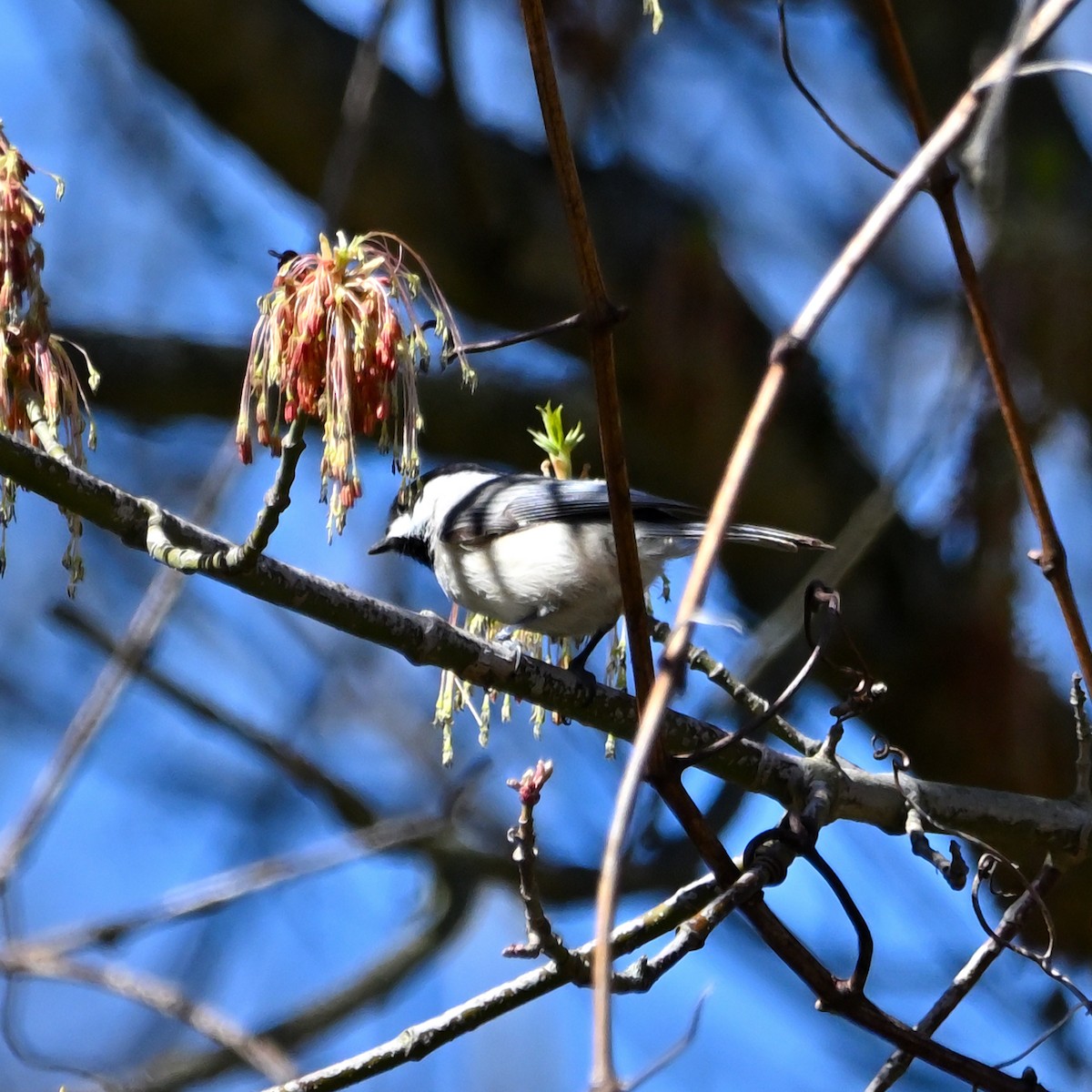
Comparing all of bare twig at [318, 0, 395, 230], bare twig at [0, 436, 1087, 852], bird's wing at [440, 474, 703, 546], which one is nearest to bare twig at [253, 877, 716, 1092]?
bare twig at [0, 436, 1087, 852]

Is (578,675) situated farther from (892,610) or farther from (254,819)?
(254,819)

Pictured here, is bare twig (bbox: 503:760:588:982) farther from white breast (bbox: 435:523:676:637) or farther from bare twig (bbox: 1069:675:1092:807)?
white breast (bbox: 435:523:676:637)

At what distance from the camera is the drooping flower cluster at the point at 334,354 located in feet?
5.35

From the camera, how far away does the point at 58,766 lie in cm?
209

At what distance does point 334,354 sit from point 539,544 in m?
1.64

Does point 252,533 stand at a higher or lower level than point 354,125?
lower

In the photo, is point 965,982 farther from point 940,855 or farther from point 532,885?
point 532,885

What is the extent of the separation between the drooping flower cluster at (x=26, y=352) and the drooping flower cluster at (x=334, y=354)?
268 mm

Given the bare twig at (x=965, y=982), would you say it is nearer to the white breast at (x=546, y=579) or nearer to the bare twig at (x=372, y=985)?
the white breast at (x=546, y=579)

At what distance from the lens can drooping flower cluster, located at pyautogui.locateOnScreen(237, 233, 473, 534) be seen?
163 centimetres

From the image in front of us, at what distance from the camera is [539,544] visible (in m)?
3.25

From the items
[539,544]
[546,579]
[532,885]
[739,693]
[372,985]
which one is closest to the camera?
[532,885]

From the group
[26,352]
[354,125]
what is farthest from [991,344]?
[354,125]

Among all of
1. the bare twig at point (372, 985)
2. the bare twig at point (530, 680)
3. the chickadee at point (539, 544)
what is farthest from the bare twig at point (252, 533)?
the bare twig at point (372, 985)
